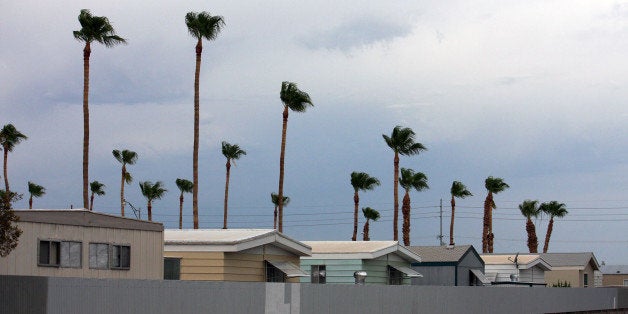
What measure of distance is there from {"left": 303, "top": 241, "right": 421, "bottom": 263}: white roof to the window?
1.54ft

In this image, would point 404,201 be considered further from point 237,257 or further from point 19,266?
point 19,266

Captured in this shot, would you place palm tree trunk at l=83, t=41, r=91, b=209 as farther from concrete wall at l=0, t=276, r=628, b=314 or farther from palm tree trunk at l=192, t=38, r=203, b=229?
concrete wall at l=0, t=276, r=628, b=314

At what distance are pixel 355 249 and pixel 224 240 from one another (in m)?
12.0

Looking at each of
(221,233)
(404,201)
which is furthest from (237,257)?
(404,201)

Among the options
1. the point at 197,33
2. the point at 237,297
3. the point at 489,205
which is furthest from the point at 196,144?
the point at 489,205

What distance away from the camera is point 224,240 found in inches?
1299

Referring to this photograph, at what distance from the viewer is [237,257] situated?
3350cm

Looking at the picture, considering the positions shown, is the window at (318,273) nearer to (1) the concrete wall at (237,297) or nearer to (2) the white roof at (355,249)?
(2) the white roof at (355,249)

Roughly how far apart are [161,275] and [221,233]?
6326 mm

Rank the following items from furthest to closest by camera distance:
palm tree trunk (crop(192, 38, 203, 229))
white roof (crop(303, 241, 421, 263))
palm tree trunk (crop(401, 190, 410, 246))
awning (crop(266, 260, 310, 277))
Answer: palm tree trunk (crop(401, 190, 410, 246))
palm tree trunk (crop(192, 38, 203, 229))
white roof (crop(303, 241, 421, 263))
awning (crop(266, 260, 310, 277))

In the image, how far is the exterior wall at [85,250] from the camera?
945 inches

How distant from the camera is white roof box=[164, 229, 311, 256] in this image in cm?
3291

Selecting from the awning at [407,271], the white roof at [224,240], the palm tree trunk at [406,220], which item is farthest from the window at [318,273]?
the palm tree trunk at [406,220]

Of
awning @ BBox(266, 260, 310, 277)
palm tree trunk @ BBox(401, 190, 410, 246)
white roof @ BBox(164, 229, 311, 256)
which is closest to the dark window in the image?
white roof @ BBox(164, 229, 311, 256)
